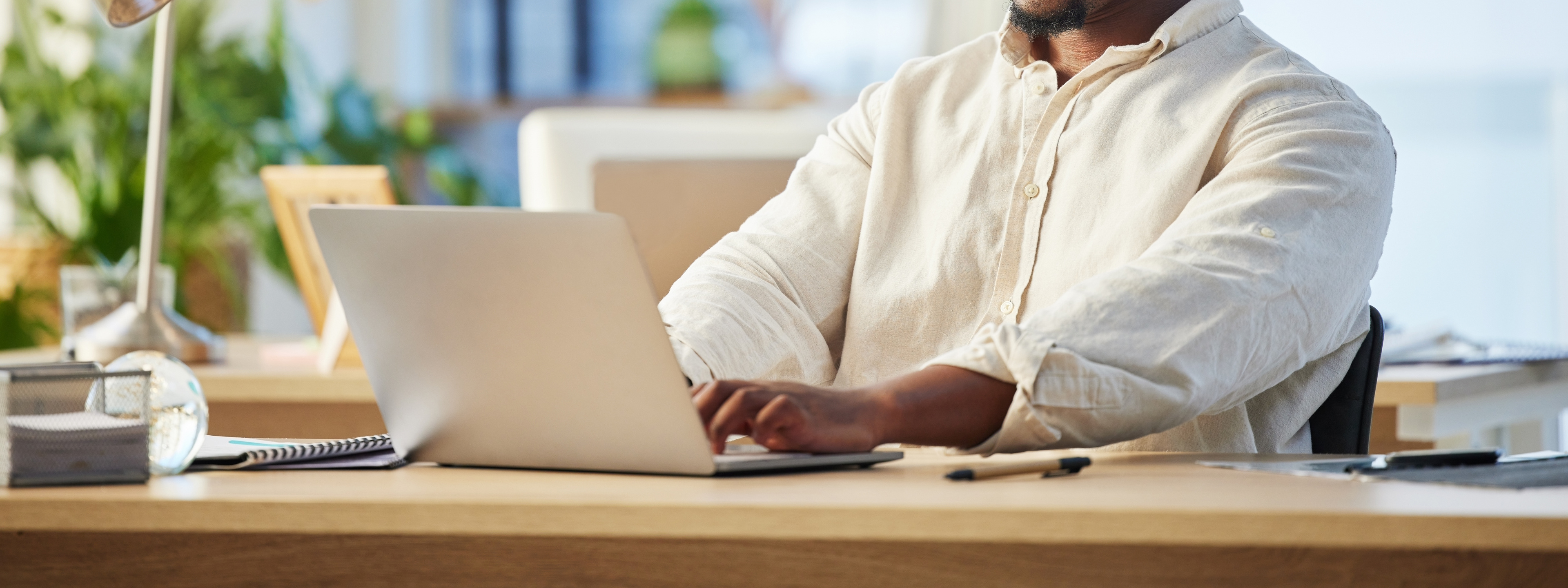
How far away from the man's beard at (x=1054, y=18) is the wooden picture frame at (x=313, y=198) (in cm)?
89

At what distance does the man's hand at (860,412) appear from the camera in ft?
2.95

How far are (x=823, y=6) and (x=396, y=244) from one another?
423cm

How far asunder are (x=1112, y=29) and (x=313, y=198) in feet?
3.85

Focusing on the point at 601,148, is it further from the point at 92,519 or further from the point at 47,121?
the point at 47,121

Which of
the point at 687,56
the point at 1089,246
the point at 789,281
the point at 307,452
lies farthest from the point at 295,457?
the point at 687,56

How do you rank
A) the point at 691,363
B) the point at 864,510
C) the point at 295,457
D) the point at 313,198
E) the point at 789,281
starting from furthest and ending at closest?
1. the point at 313,198
2. the point at 789,281
3. the point at 691,363
4. the point at 295,457
5. the point at 864,510

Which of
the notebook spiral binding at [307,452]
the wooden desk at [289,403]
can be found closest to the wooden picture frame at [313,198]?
the wooden desk at [289,403]

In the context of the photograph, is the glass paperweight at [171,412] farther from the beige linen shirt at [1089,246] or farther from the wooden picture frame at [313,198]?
the wooden picture frame at [313,198]

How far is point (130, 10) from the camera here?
4.69ft

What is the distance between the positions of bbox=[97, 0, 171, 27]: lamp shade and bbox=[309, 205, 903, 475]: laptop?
643 millimetres

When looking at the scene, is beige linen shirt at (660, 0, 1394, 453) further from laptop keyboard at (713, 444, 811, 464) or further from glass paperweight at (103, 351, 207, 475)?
glass paperweight at (103, 351, 207, 475)

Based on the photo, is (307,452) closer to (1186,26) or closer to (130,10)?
(130,10)

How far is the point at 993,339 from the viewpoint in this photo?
3.17 ft

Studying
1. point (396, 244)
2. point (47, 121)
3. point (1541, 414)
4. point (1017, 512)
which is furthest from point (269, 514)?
point (47, 121)
